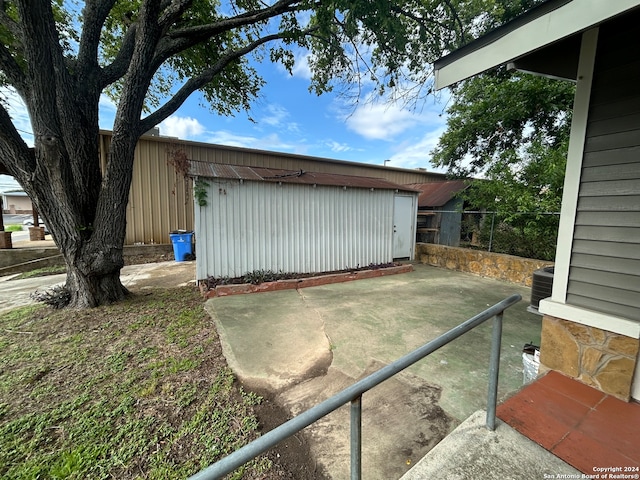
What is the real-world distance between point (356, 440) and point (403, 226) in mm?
7537

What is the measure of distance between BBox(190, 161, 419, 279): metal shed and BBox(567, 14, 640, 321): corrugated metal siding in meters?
4.60

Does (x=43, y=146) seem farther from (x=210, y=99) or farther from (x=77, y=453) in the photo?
(x=210, y=99)

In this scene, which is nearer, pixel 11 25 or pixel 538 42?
pixel 538 42

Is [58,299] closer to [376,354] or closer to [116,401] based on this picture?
[116,401]

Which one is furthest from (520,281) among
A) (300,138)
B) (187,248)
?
(300,138)

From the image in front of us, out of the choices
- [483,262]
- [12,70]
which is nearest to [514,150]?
[483,262]

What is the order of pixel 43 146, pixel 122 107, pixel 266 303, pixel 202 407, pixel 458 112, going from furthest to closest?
1. pixel 458 112
2. pixel 266 303
3. pixel 122 107
4. pixel 43 146
5. pixel 202 407

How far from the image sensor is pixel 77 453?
162 cm

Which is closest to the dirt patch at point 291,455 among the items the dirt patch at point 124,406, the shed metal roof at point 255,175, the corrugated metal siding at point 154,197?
the dirt patch at point 124,406

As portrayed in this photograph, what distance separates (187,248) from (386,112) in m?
6.49

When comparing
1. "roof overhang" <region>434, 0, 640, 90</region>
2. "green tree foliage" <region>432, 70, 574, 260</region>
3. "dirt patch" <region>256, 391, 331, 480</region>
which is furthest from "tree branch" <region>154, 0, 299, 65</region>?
"dirt patch" <region>256, 391, 331, 480</region>

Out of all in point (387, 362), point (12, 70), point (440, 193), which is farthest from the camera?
point (440, 193)

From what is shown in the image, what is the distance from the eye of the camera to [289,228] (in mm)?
5746

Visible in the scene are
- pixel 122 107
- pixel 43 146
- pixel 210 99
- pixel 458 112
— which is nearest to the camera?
pixel 43 146
